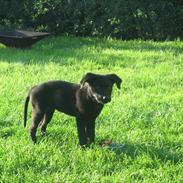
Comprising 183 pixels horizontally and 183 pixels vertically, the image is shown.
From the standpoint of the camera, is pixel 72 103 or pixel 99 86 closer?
pixel 99 86

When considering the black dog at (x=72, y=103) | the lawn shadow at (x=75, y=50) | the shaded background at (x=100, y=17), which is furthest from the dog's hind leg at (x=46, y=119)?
the shaded background at (x=100, y=17)

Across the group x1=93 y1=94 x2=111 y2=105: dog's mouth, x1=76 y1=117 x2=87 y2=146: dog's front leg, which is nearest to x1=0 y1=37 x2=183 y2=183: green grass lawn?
x1=76 y1=117 x2=87 y2=146: dog's front leg

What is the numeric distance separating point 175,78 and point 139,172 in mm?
4456

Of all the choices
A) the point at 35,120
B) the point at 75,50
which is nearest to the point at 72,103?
the point at 35,120

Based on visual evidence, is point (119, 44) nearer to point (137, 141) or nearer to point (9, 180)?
point (137, 141)

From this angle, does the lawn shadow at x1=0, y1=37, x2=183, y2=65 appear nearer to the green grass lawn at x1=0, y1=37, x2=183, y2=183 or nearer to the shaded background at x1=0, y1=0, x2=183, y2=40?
the green grass lawn at x1=0, y1=37, x2=183, y2=183

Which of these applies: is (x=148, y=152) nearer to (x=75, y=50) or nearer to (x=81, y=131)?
(x=81, y=131)

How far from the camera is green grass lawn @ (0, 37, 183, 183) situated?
18.8 feet

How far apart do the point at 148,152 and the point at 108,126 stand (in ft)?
3.79

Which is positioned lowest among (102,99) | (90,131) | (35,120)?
(90,131)

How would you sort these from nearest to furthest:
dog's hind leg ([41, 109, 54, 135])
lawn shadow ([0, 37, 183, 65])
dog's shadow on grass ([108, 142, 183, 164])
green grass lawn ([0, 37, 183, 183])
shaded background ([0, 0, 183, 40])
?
green grass lawn ([0, 37, 183, 183])
dog's shadow on grass ([108, 142, 183, 164])
dog's hind leg ([41, 109, 54, 135])
lawn shadow ([0, 37, 183, 65])
shaded background ([0, 0, 183, 40])

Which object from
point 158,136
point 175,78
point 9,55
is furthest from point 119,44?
point 158,136

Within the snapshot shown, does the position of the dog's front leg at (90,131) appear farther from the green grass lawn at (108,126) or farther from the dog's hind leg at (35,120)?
the dog's hind leg at (35,120)

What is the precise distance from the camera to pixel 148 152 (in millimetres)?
6211
